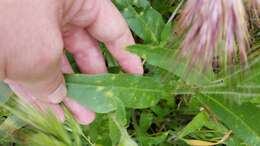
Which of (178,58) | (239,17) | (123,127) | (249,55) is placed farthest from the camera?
(123,127)

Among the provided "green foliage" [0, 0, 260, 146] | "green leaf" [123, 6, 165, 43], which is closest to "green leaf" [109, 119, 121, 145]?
"green foliage" [0, 0, 260, 146]

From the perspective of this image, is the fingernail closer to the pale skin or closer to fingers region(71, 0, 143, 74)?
the pale skin

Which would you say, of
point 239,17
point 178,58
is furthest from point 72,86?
point 239,17

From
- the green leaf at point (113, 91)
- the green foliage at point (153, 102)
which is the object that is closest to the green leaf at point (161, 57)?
the green foliage at point (153, 102)

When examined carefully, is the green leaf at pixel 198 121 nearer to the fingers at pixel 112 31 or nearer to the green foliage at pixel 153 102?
the green foliage at pixel 153 102

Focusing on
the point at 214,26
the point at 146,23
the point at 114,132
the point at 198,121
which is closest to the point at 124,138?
the point at 114,132

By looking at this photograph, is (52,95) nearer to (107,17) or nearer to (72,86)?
(72,86)

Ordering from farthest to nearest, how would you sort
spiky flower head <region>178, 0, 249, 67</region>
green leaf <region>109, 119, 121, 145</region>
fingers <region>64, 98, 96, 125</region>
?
1. fingers <region>64, 98, 96, 125</region>
2. green leaf <region>109, 119, 121, 145</region>
3. spiky flower head <region>178, 0, 249, 67</region>
